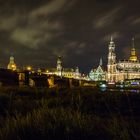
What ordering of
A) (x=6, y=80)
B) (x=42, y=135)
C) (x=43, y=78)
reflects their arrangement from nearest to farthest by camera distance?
(x=42, y=135) < (x=6, y=80) < (x=43, y=78)

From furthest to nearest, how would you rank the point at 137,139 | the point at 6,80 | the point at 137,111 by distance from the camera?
1. the point at 6,80
2. the point at 137,111
3. the point at 137,139

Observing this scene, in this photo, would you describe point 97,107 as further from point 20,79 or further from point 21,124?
point 20,79

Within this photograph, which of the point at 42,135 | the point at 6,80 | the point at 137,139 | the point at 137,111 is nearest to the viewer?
the point at 137,139

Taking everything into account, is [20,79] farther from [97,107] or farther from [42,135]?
[42,135]

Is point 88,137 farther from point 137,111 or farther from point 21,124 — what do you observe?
point 137,111

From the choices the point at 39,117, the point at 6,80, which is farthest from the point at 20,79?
the point at 39,117

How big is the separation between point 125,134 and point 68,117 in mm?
2149

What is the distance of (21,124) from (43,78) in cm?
9958

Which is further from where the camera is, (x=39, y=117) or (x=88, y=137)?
(x=39, y=117)

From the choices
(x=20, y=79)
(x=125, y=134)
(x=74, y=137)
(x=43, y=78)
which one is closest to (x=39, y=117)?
(x=74, y=137)

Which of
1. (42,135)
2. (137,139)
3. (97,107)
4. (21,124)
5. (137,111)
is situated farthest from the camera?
(97,107)

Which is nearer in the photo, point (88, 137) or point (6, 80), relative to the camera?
point (88, 137)

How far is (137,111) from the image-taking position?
19703mm

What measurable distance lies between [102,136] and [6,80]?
77.7m
